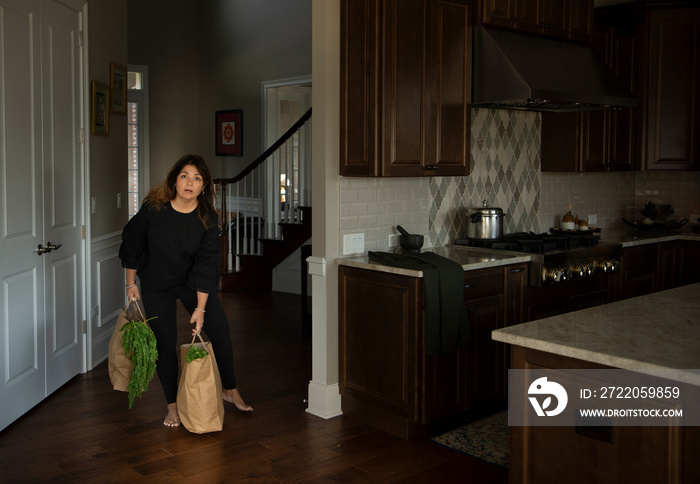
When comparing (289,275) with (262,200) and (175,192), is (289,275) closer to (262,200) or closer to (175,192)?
(262,200)

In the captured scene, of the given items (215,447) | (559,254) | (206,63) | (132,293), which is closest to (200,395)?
(215,447)

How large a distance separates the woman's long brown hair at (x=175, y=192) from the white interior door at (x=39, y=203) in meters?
0.73

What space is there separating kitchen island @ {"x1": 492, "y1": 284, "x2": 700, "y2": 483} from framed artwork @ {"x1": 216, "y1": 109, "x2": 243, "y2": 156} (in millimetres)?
7712

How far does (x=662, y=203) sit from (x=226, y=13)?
20.9 feet

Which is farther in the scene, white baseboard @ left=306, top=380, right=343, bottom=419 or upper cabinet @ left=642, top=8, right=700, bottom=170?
upper cabinet @ left=642, top=8, right=700, bottom=170

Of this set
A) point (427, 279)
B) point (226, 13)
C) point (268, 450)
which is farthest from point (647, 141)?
point (226, 13)

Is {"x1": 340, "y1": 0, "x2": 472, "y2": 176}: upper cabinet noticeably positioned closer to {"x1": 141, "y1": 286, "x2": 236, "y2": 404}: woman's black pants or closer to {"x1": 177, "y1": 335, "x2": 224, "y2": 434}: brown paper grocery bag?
{"x1": 141, "y1": 286, "x2": 236, "y2": 404}: woman's black pants

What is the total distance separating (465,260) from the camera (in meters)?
3.89

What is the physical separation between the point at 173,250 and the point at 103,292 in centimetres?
169

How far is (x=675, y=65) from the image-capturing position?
5.48 metres

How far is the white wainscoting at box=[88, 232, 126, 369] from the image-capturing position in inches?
195

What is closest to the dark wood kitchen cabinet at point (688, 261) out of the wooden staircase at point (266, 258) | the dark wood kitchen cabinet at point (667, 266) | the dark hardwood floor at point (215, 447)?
the dark wood kitchen cabinet at point (667, 266)

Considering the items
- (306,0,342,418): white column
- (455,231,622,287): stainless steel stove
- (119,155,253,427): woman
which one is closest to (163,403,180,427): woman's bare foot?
(119,155,253,427): woman

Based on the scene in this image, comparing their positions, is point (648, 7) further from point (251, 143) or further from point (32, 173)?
point (251, 143)
